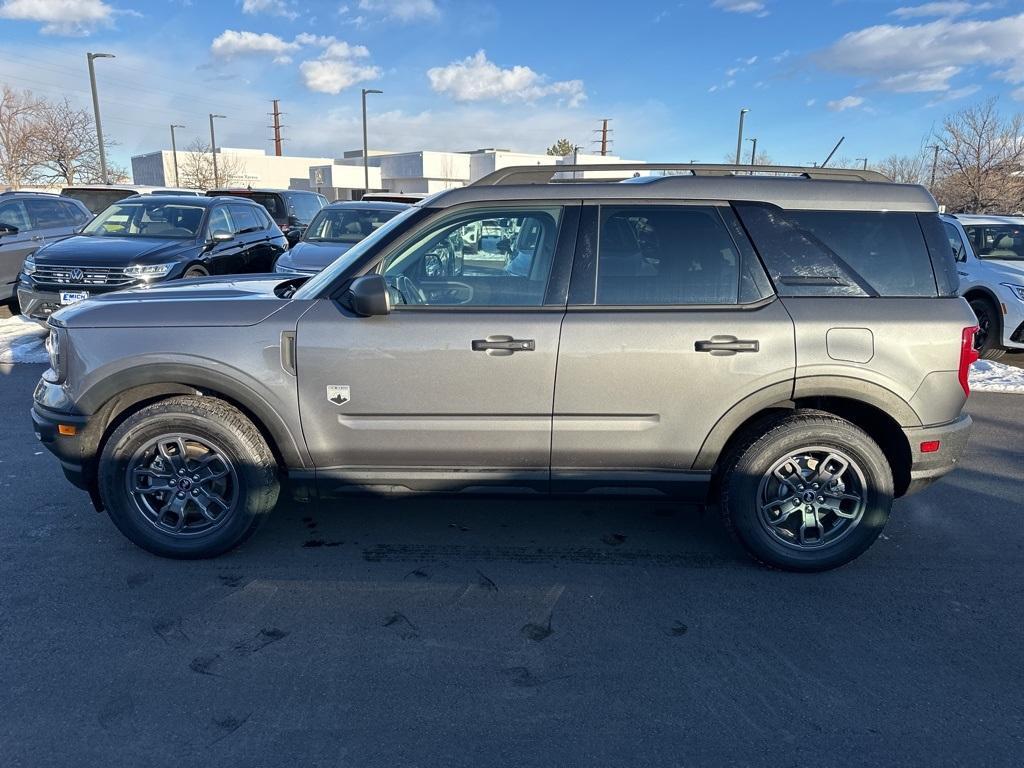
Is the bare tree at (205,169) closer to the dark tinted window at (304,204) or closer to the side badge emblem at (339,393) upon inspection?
the dark tinted window at (304,204)

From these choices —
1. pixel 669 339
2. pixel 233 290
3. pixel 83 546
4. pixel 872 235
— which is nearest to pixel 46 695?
pixel 83 546

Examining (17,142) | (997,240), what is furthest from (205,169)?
(997,240)

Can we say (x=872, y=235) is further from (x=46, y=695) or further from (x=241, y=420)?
(x=46, y=695)

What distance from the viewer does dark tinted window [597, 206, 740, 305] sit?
11.6 feet

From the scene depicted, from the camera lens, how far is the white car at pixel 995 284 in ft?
28.0

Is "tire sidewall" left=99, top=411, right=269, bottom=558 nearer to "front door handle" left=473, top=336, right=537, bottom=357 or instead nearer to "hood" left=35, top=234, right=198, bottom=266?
"front door handle" left=473, top=336, right=537, bottom=357

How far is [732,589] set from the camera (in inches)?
140

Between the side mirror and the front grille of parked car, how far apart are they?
624 centimetres

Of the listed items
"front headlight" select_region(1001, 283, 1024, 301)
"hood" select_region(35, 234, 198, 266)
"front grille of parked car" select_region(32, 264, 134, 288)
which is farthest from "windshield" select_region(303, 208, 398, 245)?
"front headlight" select_region(1001, 283, 1024, 301)

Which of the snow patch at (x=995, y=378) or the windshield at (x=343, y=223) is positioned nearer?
the snow patch at (x=995, y=378)

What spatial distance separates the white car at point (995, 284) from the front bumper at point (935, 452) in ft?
18.7

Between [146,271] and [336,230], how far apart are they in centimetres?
323

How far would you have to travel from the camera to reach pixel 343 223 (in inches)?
435

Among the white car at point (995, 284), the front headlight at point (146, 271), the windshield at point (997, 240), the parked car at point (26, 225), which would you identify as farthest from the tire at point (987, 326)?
the parked car at point (26, 225)
